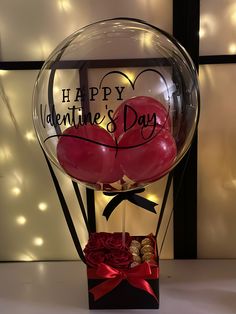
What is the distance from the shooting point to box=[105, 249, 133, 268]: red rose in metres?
0.91

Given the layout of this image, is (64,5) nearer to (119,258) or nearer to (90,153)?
(90,153)

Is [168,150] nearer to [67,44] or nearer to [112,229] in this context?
[67,44]

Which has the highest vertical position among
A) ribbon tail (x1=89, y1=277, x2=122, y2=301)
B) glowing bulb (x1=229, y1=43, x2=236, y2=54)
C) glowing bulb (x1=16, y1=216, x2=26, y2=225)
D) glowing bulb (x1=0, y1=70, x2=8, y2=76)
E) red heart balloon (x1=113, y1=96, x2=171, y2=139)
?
glowing bulb (x1=229, y1=43, x2=236, y2=54)

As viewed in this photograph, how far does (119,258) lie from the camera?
35.9 inches

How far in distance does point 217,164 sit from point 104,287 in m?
0.47

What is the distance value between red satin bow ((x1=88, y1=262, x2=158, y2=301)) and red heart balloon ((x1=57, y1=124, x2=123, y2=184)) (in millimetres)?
232

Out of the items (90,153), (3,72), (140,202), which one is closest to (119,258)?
(140,202)

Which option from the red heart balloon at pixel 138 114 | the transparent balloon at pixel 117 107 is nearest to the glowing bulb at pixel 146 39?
the transparent balloon at pixel 117 107

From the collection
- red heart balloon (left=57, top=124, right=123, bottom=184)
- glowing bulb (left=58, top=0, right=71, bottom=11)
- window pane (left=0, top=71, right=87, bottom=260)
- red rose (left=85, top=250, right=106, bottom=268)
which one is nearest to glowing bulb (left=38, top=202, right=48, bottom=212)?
window pane (left=0, top=71, right=87, bottom=260)

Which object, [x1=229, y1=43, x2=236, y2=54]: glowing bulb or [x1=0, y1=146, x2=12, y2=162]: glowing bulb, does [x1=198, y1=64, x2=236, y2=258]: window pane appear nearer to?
[x1=229, y1=43, x2=236, y2=54]: glowing bulb

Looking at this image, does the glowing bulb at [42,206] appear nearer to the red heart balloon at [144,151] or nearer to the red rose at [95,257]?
the red rose at [95,257]

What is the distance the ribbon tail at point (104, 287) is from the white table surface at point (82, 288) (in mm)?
56

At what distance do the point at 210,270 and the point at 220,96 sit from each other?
49 cm

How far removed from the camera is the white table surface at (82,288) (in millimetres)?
942
